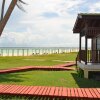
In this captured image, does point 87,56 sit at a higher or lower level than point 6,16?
lower

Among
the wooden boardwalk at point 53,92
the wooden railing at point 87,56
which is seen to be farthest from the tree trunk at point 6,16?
the wooden railing at point 87,56

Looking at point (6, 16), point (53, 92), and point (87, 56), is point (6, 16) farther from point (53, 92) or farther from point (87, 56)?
point (87, 56)

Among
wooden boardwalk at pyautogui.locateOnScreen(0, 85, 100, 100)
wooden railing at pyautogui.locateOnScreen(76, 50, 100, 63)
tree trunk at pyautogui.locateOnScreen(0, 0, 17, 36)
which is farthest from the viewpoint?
wooden railing at pyautogui.locateOnScreen(76, 50, 100, 63)

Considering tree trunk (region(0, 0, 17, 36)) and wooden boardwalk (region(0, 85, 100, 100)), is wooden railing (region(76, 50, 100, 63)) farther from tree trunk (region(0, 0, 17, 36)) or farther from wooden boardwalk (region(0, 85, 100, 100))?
wooden boardwalk (region(0, 85, 100, 100))

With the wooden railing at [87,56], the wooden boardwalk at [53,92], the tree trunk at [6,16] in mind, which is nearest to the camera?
the wooden boardwalk at [53,92]

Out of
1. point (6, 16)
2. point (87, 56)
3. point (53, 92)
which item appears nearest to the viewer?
point (53, 92)

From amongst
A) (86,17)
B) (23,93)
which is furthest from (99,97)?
(86,17)

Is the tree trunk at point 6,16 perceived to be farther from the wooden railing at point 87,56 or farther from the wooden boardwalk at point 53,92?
the wooden railing at point 87,56

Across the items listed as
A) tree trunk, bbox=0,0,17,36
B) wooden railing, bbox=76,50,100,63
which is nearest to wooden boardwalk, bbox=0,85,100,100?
tree trunk, bbox=0,0,17,36

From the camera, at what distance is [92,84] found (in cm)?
1741

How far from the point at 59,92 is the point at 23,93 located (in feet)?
4.66

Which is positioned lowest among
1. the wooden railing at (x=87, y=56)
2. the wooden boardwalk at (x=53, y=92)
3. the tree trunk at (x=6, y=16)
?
the wooden boardwalk at (x=53, y=92)

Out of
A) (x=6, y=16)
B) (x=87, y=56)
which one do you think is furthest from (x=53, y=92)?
(x=87, y=56)

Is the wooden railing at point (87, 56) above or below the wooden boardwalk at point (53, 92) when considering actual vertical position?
above
